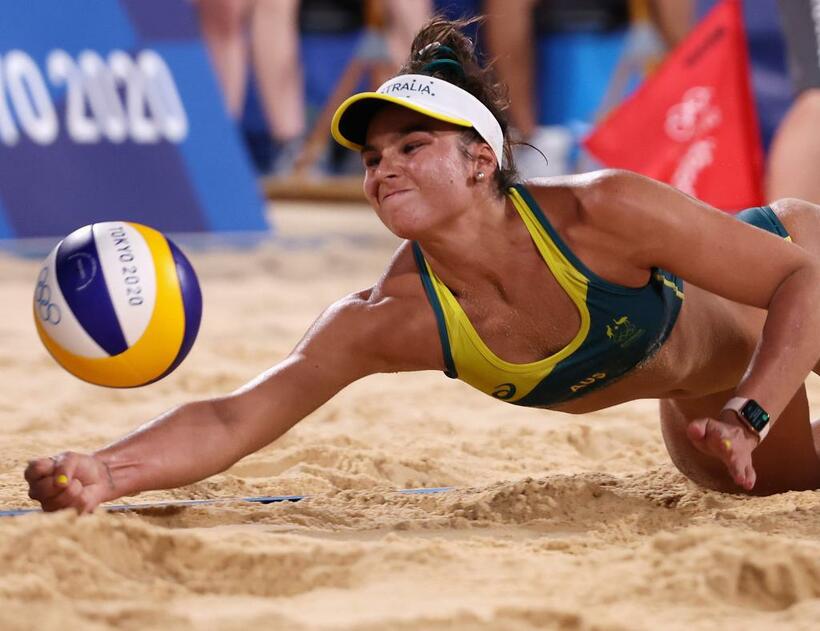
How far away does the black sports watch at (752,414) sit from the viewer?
251cm

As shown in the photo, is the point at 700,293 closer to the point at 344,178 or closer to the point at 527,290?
the point at 527,290

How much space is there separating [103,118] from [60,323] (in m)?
4.40

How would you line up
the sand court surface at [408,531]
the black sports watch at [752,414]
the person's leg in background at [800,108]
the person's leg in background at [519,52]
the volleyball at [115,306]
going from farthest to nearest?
the person's leg in background at [519,52] < the person's leg in background at [800,108] < the volleyball at [115,306] < the black sports watch at [752,414] < the sand court surface at [408,531]

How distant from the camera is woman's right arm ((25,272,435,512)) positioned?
2.69m

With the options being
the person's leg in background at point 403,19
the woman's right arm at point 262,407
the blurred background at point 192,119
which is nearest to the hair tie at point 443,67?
the woman's right arm at point 262,407

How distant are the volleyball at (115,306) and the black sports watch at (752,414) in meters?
1.27

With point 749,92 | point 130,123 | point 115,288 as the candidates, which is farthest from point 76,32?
point 115,288

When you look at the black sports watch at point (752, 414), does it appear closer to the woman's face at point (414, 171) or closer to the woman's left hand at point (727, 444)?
the woman's left hand at point (727, 444)

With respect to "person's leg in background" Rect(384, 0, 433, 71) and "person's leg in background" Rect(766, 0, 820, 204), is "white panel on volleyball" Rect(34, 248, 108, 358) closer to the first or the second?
"person's leg in background" Rect(766, 0, 820, 204)

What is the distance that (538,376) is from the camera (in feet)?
9.08

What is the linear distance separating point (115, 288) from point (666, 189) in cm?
125

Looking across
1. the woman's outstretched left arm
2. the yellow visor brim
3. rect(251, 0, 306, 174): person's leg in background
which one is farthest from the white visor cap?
rect(251, 0, 306, 174): person's leg in background

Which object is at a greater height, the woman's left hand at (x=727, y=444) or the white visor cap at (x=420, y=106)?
the white visor cap at (x=420, y=106)

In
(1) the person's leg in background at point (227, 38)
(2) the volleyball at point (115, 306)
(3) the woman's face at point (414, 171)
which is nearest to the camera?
(3) the woman's face at point (414, 171)
